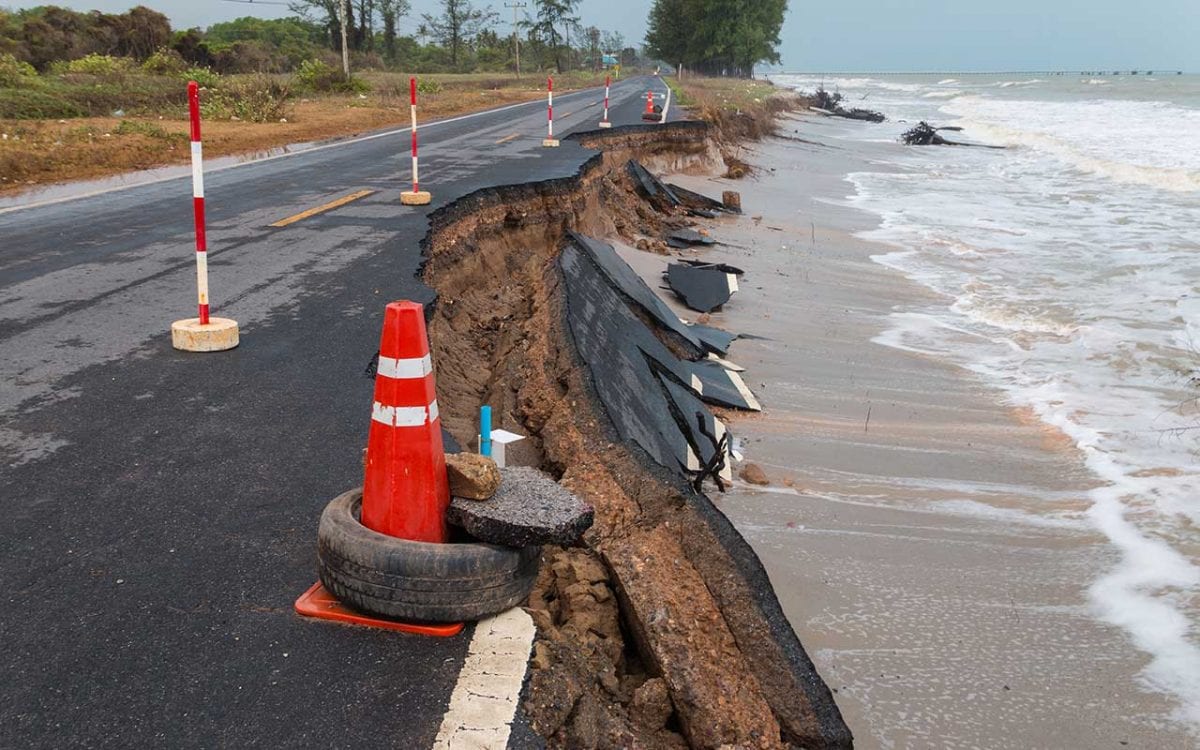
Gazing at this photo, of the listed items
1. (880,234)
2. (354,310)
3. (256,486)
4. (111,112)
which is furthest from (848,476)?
(111,112)

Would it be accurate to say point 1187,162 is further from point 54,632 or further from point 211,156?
point 54,632

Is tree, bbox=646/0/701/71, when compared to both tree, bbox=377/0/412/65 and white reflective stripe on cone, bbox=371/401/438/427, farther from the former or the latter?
white reflective stripe on cone, bbox=371/401/438/427

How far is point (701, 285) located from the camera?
36.1ft

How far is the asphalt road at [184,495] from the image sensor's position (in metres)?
2.54

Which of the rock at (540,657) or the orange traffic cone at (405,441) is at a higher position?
the orange traffic cone at (405,441)

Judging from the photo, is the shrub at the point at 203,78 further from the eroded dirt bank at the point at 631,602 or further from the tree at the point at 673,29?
the tree at the point at 673,29

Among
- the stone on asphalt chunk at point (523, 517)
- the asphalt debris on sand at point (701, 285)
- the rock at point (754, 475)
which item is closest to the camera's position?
the stone on asphalt chunk at point (523, 517)

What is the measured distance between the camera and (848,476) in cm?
642

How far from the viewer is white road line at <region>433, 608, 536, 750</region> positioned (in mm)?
2471

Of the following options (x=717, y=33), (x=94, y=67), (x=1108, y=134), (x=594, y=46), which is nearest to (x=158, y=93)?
(x=94, y=67)

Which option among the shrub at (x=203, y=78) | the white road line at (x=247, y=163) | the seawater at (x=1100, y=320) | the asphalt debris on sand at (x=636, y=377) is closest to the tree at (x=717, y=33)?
the seawater at (x=1100, y=320)

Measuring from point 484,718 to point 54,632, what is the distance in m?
1.37

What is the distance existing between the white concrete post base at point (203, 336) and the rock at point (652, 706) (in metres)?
3.50

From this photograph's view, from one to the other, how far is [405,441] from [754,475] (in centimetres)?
362
